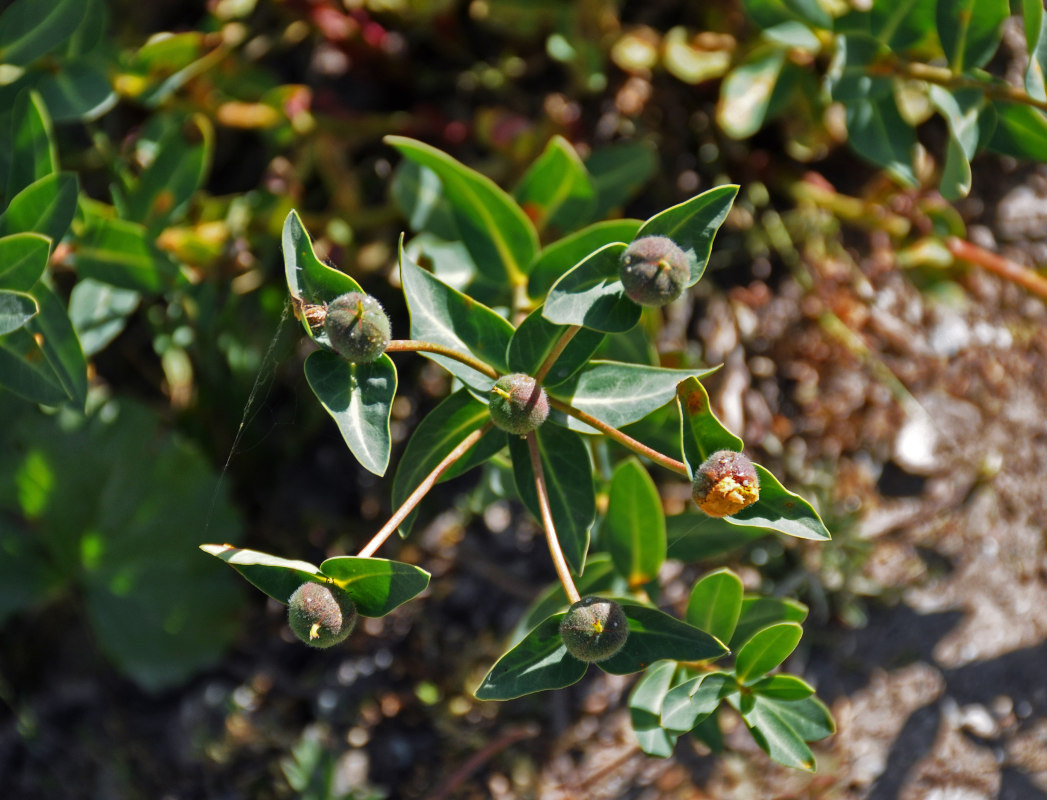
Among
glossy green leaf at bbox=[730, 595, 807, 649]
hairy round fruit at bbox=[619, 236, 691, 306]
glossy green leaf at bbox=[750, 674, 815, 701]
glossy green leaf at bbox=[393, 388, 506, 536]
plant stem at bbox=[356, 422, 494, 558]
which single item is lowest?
glossy green leaf at bbox=[730, 595, 807, 649]

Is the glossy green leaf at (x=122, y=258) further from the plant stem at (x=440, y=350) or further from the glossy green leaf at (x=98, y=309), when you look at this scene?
the plant stem at (x=440, y=350)

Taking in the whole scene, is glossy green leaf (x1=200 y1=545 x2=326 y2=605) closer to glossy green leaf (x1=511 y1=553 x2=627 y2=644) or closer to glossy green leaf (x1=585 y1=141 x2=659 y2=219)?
glossy green leaf (x1=511 y1=553 x2=627 y2=644)

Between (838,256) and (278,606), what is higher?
(838,256)

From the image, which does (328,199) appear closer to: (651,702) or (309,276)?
(309,276)

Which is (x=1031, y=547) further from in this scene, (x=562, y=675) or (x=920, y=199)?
(x=562, y=675)

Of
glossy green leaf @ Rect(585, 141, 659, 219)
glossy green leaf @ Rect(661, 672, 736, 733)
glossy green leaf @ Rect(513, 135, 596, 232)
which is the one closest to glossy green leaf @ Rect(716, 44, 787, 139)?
glossy green leaf @ Rect(585, 141, 659, 219)

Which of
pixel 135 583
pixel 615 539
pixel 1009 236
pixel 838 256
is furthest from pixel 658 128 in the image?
pixel 135 583

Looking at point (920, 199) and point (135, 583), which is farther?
point (135, 583)
